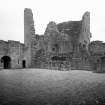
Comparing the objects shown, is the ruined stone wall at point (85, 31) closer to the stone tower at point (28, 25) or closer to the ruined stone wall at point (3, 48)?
the stone tower at point (28, 25)

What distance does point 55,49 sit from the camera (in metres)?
28.3

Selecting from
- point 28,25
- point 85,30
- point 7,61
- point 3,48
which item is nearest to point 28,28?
point 28,25

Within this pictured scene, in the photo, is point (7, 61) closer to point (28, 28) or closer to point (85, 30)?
point (28, 28)

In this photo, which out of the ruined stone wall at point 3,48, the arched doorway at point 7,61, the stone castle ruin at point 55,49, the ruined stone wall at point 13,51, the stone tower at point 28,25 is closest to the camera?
the stone castle ruin at point 55,49

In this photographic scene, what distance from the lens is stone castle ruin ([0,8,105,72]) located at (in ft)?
63.3

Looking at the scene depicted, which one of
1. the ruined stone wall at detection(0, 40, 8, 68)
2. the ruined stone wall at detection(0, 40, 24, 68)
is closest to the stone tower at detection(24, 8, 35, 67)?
the ruined stone wall at detection(0, 40, 24, 68)

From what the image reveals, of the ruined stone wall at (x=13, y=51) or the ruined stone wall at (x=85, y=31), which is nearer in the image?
the ruined stone wall at (x=13, y=51)

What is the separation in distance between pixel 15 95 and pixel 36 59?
16918 millimetres

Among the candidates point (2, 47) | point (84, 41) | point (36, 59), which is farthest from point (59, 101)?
point (84, 41)

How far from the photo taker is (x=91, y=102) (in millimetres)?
6621

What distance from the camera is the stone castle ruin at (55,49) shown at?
1930 centimetres

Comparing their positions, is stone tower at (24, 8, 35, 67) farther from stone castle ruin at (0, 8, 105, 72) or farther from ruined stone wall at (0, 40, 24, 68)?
ruined stone wall at (0, 40, 24, 68)

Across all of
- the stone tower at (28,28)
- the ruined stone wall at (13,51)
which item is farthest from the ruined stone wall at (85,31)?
the ruined stone wall at (13,51)

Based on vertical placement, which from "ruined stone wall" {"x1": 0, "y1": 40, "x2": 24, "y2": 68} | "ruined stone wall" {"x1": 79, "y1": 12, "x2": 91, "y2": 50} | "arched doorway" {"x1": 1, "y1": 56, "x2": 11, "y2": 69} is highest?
"ruined stone wall" {"x1": 79, "y1": 12, "x2": 91, "y2": 50}
